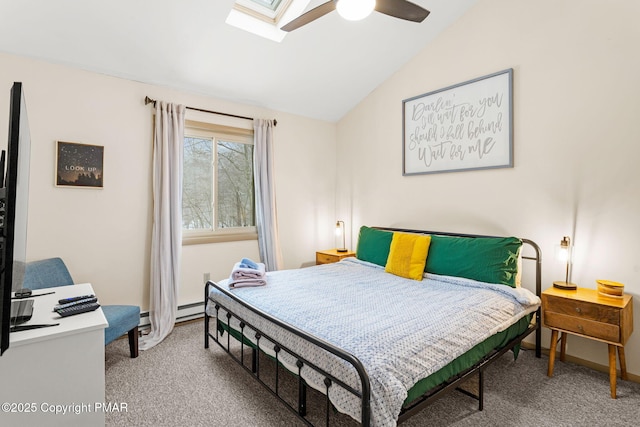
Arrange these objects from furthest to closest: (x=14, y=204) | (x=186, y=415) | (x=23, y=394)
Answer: (x=186, y=415)
(x=23, y=394)
(x=14, y=204)

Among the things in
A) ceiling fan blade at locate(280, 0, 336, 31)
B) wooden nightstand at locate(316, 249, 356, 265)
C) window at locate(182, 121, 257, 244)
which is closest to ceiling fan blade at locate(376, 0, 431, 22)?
ceiling fan blade at locate(280, 0, 336, 31)

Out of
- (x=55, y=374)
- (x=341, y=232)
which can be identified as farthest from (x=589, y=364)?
(x=55, y=374)

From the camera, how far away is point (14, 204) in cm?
101

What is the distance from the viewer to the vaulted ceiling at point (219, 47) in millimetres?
2424

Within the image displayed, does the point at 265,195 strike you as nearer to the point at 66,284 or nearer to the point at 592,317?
the point at 66,284

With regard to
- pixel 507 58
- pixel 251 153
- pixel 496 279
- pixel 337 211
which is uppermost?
pixel 507 58

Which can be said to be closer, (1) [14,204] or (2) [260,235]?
(1) [14,204]

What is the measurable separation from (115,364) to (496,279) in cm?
303

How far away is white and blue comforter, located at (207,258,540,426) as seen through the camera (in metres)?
1.41

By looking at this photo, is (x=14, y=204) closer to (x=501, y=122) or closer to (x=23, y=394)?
(x=23, y=394)

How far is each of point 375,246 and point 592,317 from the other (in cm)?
178

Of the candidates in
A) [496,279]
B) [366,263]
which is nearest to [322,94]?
[366,263]

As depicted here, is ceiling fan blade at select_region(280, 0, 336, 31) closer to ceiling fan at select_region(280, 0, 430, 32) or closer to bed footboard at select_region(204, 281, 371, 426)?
ceiling fan at select_region(280, 0, 430, 32)

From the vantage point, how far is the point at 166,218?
3119mm
